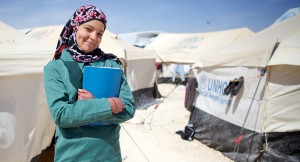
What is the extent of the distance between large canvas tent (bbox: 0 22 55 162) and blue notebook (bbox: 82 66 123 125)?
1.90 meters

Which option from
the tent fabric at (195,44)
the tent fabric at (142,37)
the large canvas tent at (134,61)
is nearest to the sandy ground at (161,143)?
the large canvas tent at (134,61)

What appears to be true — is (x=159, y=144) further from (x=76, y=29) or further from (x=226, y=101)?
(x=76, y=29)

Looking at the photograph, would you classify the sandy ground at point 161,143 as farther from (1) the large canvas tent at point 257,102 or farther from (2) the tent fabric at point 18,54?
(2) the tent fabric at point 18,54

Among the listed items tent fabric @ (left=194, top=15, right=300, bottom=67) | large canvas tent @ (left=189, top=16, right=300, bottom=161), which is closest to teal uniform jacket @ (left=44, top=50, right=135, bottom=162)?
large canvas tent @ (left=189, top=16, right=300, bottom=161)

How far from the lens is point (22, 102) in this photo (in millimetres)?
2949

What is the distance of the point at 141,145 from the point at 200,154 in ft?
4.21

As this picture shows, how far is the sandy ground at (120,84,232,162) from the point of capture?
447 cm

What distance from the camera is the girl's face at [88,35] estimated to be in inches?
54.7

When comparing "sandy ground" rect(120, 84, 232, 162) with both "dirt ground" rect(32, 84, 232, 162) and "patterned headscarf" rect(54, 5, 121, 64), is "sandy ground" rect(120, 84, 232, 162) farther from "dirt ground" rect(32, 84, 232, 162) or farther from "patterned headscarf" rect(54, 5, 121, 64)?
"patterned headscarf" rect(54, 5, 121, 64)

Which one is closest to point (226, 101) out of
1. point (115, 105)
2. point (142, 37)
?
point (115, 105)

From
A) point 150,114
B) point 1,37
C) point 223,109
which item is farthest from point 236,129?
point 1,37

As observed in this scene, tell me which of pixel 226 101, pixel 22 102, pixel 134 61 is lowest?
pixel 226 101

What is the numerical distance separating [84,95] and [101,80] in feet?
0.40

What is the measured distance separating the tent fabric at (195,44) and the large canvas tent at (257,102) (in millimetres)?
8233
